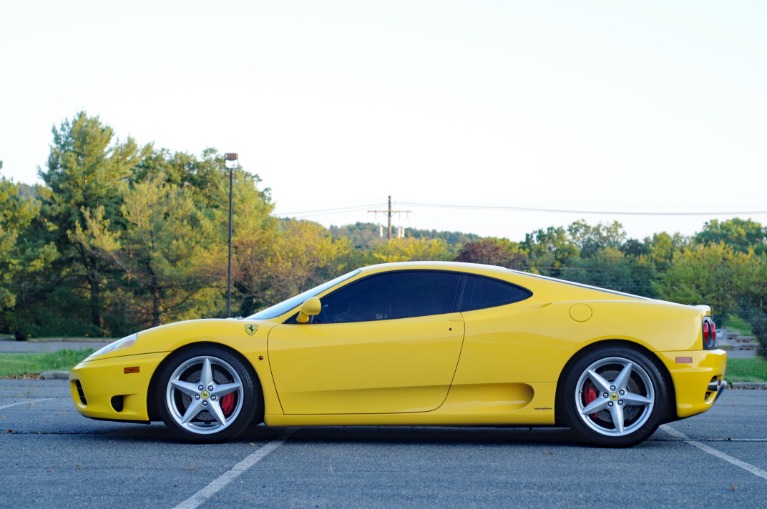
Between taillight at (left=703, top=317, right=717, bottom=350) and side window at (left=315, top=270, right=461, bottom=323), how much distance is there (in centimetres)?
179

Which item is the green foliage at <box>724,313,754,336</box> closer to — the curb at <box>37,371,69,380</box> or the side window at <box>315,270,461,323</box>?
the curb at <box>37,371,69,380</box>

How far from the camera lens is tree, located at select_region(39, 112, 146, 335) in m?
58.3

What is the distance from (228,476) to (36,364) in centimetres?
1322

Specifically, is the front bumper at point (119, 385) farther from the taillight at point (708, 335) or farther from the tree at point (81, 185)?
the tree at point (81, 185)

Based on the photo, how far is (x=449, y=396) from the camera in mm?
6230

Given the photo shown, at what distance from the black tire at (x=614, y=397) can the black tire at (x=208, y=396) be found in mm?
2228

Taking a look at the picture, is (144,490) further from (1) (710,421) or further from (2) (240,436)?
(1) (710,421)

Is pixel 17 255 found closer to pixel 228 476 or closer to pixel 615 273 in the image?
pixel 615 273

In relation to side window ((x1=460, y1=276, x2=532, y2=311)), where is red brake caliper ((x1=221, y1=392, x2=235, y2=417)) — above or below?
below

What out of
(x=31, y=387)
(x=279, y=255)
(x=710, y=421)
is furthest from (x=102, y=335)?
(x=710, y=421)

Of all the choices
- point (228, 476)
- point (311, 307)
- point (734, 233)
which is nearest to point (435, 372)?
point (311, 307)

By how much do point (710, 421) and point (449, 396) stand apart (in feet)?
10.6

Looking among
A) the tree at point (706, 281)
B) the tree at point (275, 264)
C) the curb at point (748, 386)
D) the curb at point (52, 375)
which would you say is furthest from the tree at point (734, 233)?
the curb at point (52, 375)

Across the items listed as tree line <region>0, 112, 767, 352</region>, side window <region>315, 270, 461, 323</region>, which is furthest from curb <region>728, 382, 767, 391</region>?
tree line <region>0, 112, 767, 352</region>
